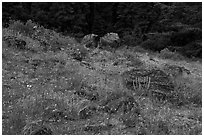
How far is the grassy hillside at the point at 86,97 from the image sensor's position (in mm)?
6746

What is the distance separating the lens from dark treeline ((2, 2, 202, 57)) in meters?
21.4

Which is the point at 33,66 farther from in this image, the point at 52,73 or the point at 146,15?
the point at 146,15

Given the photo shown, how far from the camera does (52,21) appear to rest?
25125 millimetres

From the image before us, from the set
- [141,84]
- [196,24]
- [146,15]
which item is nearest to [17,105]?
[141,84]

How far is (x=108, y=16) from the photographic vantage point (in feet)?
96.4

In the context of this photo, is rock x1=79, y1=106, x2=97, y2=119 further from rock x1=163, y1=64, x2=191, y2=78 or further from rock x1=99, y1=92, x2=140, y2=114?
rock x1=163, y1=64, x2=191, y2=78

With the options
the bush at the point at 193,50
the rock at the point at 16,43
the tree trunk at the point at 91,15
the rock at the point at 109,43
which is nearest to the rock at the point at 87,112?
the rock at the point at 16,43

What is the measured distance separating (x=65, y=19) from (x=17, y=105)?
60.5 feet

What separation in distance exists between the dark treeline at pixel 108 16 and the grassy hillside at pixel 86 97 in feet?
30.6

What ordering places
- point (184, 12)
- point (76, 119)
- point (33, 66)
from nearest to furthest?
1. point (76, 119)
2. point (33, 66)
3. point (184, 12)

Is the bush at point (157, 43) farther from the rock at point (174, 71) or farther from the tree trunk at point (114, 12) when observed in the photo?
the rock at point (174, 71)

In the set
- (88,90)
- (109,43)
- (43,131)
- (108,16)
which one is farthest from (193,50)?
(43,131)

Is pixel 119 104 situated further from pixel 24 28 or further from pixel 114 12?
pixel 114 12

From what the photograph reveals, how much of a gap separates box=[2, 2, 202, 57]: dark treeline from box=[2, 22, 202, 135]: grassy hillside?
30.6 feet
